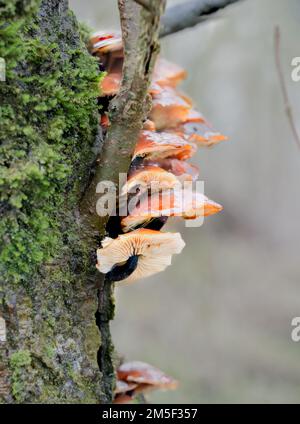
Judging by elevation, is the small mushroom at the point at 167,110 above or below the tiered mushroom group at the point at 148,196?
above

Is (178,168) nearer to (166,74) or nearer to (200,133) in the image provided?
(200,133)

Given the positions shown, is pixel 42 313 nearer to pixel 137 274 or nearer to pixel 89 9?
pixel 137 274

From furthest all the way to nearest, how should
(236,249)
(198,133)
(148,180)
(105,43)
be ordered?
(236,249) → (198,133) → (105,43) → (148,180)

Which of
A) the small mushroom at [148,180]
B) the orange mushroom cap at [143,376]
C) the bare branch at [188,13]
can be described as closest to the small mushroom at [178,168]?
the small mushroom at [148,180]

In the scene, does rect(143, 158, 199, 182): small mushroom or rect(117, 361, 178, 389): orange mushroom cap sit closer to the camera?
rect(143, 158, 199, 182): small mushroom

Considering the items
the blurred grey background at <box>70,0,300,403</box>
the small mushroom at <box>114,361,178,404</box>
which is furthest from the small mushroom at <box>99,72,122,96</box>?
the blurred grey background at <box>70,0,300,403</box>

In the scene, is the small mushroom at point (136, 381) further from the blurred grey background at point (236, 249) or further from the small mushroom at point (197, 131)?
the blurred grey background at point (236, 249)

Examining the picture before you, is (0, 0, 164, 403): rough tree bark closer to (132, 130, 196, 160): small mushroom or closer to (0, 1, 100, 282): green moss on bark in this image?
A: (0, 1, 100, 282): green moss on bark

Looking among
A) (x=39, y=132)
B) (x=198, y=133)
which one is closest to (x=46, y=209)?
(x=39, y=132)
